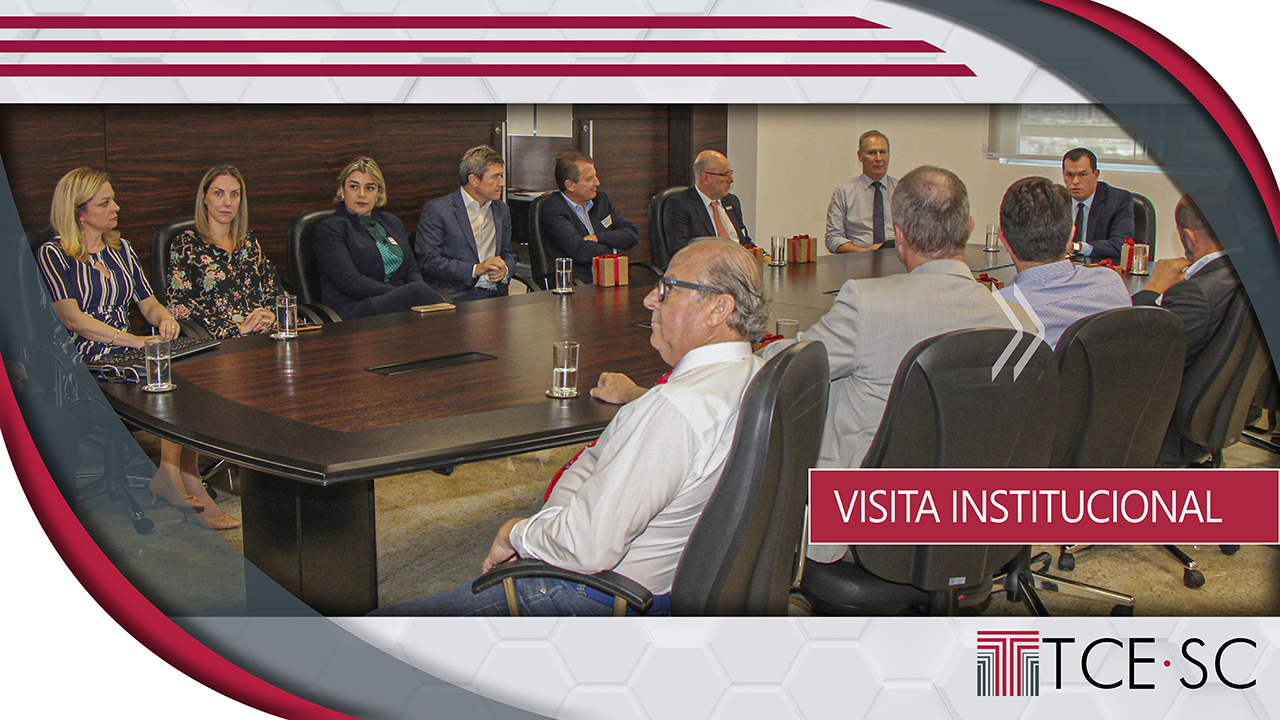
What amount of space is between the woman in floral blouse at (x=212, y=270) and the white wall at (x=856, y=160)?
196 cm

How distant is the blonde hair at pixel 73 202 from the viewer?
384 centimetres

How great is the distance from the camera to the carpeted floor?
8.61 feet

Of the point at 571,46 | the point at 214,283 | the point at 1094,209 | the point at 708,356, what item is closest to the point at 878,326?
the point at 708,356

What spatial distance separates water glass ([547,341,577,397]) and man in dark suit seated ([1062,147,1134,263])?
1317mm

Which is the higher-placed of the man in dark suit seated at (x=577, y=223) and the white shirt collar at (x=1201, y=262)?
the man in dark suit seated at (x=577, y=223)

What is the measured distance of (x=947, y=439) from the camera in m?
2.39

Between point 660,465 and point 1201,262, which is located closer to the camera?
point 660,465

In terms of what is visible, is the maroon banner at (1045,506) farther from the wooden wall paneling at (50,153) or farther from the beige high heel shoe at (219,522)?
the beige high heel shoe at (219,522)

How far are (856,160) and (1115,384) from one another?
2476 millimetres

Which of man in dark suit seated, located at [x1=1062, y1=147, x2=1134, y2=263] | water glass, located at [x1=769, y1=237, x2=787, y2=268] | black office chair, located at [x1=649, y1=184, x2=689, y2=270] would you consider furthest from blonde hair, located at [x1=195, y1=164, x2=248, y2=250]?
man in dark suit seated, located at [x1=1062, y1=147, x2=1134, y2=263]

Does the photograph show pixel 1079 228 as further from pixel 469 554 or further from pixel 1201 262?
pixel 469 554

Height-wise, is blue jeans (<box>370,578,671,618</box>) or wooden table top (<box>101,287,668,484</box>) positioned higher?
wooden table top (<box>101,287,668,484</box>)

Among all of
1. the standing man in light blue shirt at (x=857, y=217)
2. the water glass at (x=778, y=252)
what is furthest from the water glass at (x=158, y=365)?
the standing man in light blue shirt at (x=857, y=217)

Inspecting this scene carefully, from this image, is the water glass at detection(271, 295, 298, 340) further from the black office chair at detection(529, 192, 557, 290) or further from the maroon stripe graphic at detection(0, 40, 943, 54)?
the black office chair at detection(529, 192, 557, 290)
